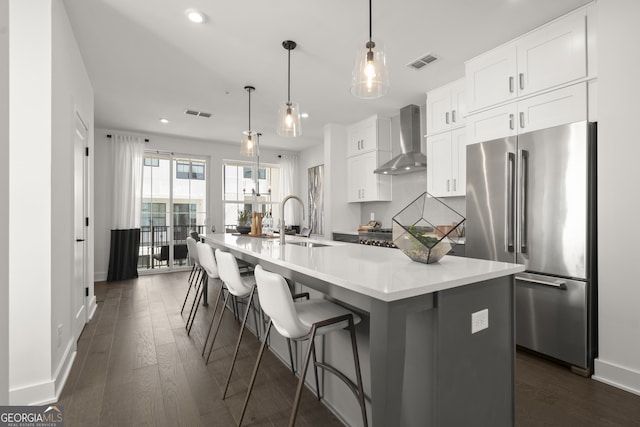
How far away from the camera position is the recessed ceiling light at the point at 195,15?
250 centimetres

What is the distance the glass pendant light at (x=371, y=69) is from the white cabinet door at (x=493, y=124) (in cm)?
160

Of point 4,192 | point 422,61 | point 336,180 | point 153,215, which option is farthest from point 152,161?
point 4,192

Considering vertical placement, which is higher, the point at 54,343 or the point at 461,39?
the point at 461,39

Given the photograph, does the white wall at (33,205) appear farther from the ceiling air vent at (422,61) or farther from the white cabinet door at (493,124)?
the white cabinet door at (493,124)

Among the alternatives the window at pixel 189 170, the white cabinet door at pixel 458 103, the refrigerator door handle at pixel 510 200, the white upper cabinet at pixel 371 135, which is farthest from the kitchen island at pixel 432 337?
the window at pixel 189 170

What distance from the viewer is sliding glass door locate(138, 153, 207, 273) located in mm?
6238

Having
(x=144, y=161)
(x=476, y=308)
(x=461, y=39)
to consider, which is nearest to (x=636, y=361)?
(x=476, y=308)

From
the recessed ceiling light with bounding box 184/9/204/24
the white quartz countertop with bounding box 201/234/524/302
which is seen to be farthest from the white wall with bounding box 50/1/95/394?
the white quartz countertop with bounding box 201/234/524/302

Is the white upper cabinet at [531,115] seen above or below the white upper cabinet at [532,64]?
below

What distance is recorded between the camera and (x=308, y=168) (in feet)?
24.4

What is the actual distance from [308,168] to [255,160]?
4.02ft

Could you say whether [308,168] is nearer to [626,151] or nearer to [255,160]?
[255,160]

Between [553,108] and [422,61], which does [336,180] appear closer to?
[422,61]

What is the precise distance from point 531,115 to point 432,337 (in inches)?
94.5
